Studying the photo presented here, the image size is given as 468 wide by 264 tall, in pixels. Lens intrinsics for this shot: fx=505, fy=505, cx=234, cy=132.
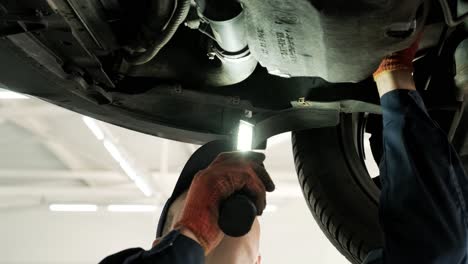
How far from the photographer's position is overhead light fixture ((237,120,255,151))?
1135 mm

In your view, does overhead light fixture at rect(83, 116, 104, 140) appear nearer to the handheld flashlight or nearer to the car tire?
the car tire

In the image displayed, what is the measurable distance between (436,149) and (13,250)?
5.77 metres

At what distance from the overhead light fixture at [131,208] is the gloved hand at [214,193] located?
455cm

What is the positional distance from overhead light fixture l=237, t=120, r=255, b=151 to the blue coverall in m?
0.32

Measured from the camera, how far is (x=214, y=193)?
95 centimetres

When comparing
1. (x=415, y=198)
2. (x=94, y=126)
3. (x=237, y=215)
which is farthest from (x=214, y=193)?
(x=94, y=126)

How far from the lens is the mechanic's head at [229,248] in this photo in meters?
1.14

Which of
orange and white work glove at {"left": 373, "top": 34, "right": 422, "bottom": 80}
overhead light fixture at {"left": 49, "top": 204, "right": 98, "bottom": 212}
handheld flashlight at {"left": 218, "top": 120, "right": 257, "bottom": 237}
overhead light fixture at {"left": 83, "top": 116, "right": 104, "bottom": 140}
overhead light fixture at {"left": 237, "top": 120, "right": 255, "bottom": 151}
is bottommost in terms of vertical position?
handheld flashlight at {"left": 218, "top": 120, "right": 257, "bottom": 237}

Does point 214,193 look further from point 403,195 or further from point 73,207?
point 73,207

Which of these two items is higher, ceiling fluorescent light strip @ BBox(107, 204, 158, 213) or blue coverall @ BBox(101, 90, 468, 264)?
ceiling fluorescent light strip @ BBox(107, 204, 158, 213)

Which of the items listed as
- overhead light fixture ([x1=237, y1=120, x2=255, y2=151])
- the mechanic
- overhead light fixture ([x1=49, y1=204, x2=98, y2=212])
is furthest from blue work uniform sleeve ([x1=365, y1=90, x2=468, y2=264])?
overhead light fixture ([x1=49, y1=204, x2=98, y2=212])

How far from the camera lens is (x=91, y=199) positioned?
17.9ft

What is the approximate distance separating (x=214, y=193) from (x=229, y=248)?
0.79ft

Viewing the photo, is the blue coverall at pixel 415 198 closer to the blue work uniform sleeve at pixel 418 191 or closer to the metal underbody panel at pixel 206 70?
the blue work uniform sleeve at pixel 418 191
